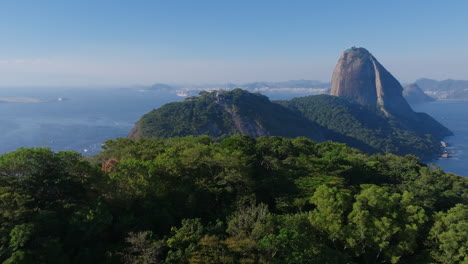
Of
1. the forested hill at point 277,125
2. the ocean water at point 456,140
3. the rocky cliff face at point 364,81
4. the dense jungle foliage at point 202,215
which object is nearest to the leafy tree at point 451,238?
the dense jungle foliage at point 202,215

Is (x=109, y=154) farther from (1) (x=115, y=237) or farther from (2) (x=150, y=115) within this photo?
(2) (x=150, y=115)

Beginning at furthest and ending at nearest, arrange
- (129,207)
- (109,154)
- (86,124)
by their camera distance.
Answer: (86,124) → (109,154) → (129,207)

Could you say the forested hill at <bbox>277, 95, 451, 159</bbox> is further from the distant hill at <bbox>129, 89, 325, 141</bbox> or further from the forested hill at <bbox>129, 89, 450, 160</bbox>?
the distant hill at <bbox>129, 89, 325, 141</bbox>

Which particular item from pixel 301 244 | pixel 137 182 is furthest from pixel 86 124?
pixel 301 244

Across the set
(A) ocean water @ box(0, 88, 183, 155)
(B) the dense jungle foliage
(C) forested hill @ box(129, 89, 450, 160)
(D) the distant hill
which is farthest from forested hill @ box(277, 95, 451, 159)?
(B) the dense jungle foliage

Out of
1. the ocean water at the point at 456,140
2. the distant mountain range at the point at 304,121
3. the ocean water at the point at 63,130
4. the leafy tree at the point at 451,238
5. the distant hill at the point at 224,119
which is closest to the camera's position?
the leafy tree at the point at 451,238

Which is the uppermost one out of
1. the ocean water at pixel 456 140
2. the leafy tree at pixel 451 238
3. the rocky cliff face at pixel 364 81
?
the rocky cliff face at pixel 364 81

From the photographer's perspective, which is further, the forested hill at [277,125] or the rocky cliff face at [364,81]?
the rocky cliff face at [364,81]

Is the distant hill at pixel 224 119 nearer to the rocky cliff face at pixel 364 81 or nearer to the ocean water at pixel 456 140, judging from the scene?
the ocean water at pixel 456 140
